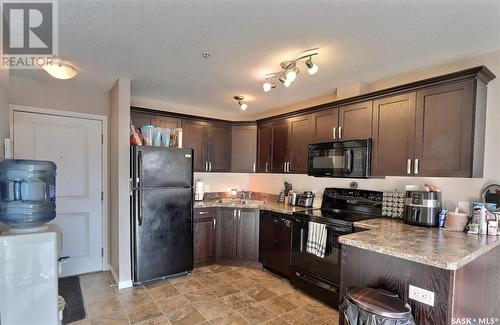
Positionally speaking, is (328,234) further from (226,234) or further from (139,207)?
(139,207)

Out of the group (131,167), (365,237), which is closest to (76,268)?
(131,167)

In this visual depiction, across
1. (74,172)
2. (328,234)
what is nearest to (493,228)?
(328,234)

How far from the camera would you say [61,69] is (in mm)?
2736

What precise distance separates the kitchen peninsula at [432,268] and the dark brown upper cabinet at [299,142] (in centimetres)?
159

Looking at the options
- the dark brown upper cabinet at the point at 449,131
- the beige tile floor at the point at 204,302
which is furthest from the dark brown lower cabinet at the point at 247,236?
the dark brown upper cabinet at the point at 449,131

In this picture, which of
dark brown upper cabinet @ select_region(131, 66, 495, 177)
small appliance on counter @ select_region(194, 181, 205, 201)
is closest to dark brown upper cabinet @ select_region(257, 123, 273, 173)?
dark brown upper cabinet @ select_region(131, 66, 495, 177)

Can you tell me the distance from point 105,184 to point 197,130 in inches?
62.5

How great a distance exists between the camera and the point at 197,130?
4.23 m

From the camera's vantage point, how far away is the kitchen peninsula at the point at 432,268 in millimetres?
1496

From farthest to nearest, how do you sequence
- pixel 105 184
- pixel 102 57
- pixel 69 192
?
pixel 105 184
pixel 69 192
pixel 102 57

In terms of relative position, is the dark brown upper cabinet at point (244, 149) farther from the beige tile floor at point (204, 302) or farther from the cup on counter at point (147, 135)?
the beige tile floor at point (204, 302)

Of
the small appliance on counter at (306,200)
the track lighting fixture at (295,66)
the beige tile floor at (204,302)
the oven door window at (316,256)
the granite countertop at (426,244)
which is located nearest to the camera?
the granite countertop at (426,244)

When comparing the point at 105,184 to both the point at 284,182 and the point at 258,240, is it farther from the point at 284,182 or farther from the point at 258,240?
the point at 284,182

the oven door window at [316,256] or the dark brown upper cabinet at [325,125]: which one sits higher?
the dark brown upper cabinet at [325,125]
